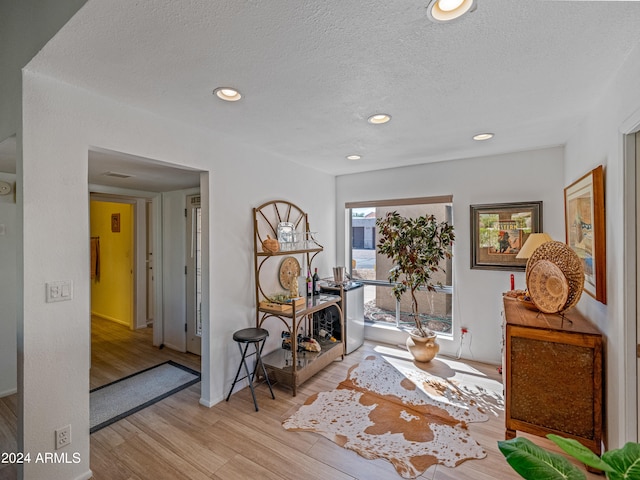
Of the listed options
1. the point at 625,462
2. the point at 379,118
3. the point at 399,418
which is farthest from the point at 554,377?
the point at 379,118

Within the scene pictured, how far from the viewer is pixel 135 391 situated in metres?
2.88

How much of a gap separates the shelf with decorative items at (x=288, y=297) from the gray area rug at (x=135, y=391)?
95cm

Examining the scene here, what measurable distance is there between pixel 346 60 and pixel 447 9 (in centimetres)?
51

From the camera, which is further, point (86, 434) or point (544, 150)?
point (544, 150)

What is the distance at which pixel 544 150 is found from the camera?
3.14 metres

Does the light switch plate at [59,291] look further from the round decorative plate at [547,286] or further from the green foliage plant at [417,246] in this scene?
the round decorative plate at [547,286]

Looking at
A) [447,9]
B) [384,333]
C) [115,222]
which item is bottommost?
[384,333]

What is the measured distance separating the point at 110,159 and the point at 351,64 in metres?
2.20

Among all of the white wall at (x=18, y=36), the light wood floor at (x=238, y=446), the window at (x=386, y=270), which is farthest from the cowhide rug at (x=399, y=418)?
the white wall at (x=18, y=36)

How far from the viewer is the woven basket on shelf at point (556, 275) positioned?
1.96 m

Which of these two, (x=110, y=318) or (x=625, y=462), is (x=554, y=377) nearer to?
(x=625, y=462)

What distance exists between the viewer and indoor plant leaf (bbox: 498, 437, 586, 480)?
71cm

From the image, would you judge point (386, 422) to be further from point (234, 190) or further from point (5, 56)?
point (5, 56)

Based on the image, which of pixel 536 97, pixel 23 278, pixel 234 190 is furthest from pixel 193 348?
pixel 536 97
